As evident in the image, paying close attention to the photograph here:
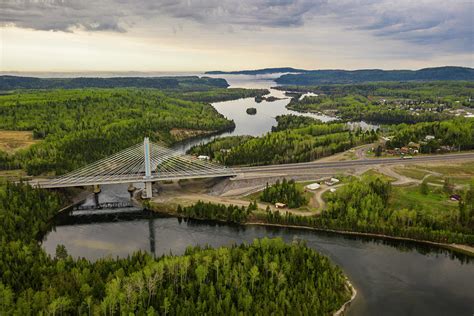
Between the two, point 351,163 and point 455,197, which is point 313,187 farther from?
point 455,197

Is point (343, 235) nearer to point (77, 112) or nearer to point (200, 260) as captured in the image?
point (200, 260)

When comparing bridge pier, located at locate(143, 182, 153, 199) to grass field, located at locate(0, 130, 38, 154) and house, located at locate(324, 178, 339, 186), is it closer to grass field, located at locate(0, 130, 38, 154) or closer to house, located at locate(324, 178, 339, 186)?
house, located at locate(324, 178, 339, 186)

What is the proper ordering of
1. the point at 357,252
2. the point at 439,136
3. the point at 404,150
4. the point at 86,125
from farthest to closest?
the point at 86,125 → the point at 439,136 → the point at 404,150 → the point at 357,252

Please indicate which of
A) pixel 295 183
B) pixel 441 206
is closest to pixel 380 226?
pixel 441 206

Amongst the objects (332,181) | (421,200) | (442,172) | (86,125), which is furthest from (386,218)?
(86,125)

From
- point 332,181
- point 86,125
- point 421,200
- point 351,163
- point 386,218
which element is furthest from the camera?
point 86,125

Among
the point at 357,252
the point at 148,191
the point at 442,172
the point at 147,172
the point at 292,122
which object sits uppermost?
the point at 292,122

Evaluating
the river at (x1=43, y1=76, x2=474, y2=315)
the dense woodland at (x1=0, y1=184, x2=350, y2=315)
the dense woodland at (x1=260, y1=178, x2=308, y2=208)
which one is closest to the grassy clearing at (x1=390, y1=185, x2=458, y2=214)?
the river at (x1=43, y1=76, x2=474, y2=315)

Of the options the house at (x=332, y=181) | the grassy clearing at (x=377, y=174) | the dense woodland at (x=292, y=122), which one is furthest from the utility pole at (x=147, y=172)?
the dense woodland at (x=292, y=122)
